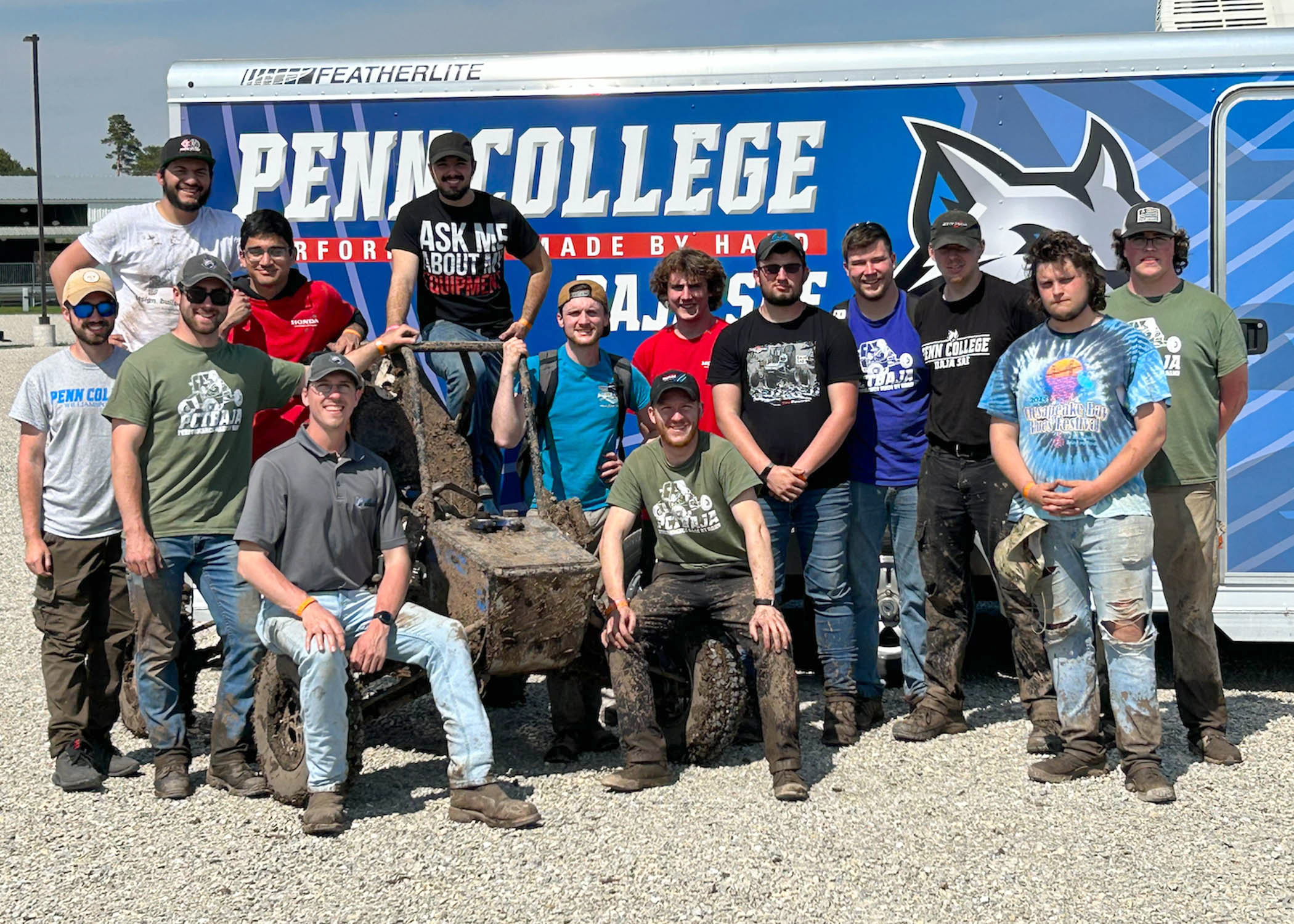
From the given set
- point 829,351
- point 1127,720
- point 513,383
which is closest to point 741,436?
point 829,351

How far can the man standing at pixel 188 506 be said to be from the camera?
191 inches

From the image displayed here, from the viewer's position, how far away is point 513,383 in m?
5.56

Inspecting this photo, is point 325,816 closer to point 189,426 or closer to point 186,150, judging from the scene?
point 189,426

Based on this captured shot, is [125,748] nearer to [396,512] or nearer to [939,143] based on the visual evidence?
[396,512]

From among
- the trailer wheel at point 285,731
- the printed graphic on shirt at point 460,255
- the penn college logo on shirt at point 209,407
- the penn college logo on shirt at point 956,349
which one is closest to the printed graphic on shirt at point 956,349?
the penn college logo on shirt at point 956,349

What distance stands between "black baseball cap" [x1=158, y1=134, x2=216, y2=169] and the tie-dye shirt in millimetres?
3460

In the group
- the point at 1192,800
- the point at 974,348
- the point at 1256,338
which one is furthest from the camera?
the point at 1256,338

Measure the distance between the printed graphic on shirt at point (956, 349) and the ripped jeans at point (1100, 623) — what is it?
80 centimetres

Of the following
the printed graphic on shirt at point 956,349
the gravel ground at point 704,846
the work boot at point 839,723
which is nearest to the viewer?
the gravel ground at point 704,846

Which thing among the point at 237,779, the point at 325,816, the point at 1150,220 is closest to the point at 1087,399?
the point at 1150,220

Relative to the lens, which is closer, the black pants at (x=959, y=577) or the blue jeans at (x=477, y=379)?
the black pants at (x=959, y=577)

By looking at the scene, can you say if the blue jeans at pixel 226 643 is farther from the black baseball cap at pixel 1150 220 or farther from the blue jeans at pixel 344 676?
the black baseball cap at pixel 1150 220

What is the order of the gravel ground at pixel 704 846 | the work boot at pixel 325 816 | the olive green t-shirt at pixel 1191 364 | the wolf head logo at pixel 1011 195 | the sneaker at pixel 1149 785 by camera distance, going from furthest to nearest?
the wolf head logo at pixel 1011 195 → the olive green t-shirt at pixel 1191 364 → the sneaker at pixel 1149 785 → the work boot at pixel 325 816 → the gravel ground at pixel 704 846

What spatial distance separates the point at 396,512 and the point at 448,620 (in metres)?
0.45
